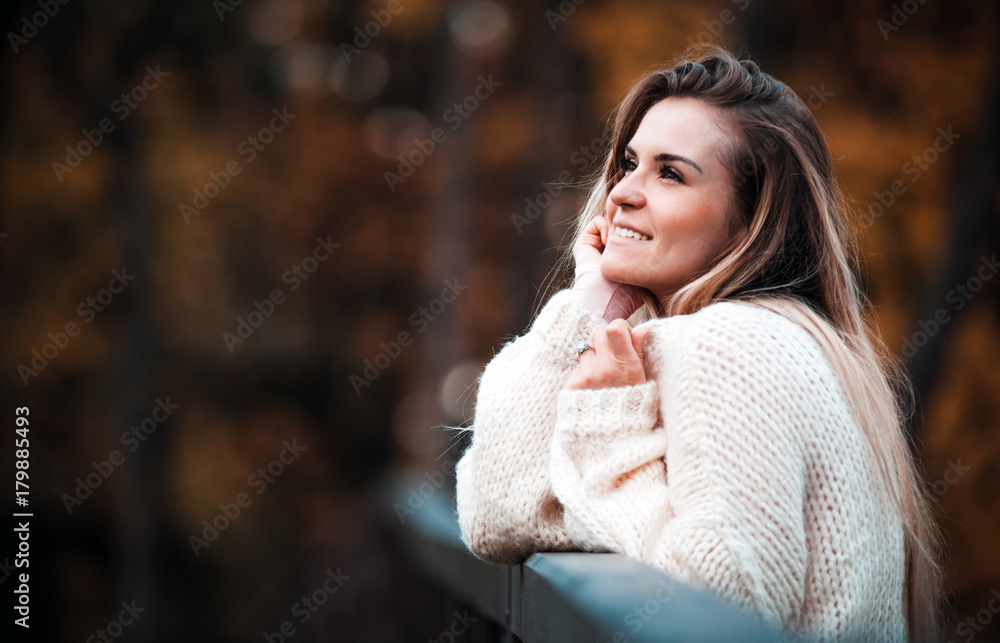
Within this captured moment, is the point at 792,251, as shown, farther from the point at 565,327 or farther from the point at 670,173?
the point at 565,327

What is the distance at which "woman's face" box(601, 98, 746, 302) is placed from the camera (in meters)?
2.34

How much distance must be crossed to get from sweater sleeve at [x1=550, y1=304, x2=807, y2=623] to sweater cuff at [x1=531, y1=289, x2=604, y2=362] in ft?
0.63

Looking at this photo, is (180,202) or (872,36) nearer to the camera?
(872,36)

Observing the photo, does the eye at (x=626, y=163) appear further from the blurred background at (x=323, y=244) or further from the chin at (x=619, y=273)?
the blurred background at (x=323, y=244)

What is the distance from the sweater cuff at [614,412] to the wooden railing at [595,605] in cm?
31

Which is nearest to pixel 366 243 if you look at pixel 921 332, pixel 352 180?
pixel 352 180

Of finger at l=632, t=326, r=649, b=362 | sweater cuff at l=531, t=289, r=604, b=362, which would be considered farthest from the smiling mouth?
finger at l=632, t=326, r=649, b=362

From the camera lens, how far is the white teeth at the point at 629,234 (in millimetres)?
2398

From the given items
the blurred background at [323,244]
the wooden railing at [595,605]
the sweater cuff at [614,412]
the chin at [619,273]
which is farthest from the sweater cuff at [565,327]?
the blurred background at [323,244]

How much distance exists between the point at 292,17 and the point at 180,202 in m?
3.28

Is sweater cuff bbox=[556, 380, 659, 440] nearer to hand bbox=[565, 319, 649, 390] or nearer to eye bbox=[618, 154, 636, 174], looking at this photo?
hand bbox=[565, 319, 649, 390]

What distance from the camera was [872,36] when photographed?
7.75 meters

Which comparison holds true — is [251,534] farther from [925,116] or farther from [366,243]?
[925,116]

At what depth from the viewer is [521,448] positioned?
2189mm
